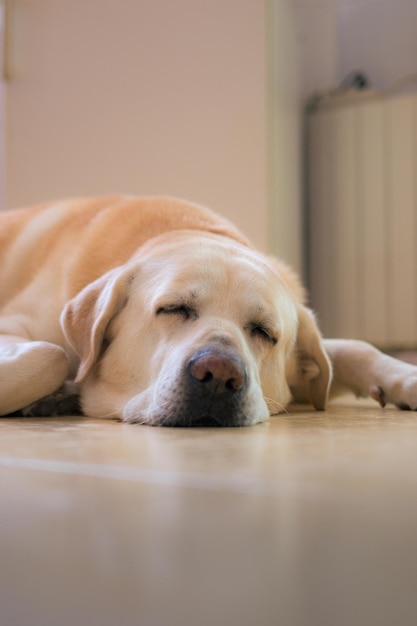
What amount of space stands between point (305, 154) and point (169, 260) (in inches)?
134

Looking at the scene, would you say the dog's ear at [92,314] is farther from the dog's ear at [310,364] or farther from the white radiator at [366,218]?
the white radiator at [366,218]

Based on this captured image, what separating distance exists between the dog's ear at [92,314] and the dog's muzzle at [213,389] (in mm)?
401

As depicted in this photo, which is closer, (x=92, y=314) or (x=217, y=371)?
(x=217, y=371)

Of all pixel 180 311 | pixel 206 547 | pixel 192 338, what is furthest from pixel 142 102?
pixel 206 547

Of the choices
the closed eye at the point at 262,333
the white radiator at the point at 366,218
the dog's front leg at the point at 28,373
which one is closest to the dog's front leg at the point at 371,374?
the closed eye at the point at 262,333

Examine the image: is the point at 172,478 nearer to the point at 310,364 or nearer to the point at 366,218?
the point at 310,364

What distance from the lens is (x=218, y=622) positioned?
547 mm

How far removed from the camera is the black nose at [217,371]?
4.27 feet

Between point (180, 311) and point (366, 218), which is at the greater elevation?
point (366, 218)

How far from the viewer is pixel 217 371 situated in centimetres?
131

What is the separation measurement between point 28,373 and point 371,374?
2.86ft

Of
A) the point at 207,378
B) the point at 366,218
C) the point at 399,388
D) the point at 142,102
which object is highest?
the point at 142,102

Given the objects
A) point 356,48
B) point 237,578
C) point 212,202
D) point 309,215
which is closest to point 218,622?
point 237,578

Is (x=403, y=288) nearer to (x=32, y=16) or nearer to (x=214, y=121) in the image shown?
(x=214, y=121)
